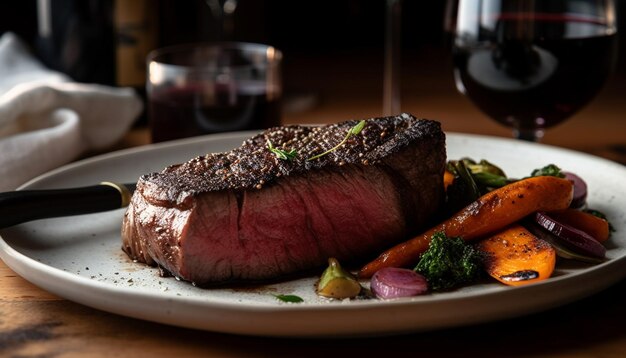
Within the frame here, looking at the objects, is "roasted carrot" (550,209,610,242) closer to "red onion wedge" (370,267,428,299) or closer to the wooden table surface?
the wooden table surface

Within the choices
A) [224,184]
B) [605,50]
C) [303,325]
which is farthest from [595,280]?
[605,50]

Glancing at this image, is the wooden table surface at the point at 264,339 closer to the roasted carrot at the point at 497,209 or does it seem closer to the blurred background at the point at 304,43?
the roasted carrot at the point at 497,209

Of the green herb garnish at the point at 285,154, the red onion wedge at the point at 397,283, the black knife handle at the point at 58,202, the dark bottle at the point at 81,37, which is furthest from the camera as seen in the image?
the dark bottle at the point at 81,37

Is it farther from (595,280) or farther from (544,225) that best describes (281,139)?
(595,280)

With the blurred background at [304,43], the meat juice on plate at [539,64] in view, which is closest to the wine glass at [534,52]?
the meat juice on plate at [539,64]

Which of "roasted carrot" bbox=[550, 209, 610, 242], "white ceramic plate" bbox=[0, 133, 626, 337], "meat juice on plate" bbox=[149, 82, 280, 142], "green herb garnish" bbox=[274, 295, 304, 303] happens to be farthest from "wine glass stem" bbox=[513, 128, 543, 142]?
"green herb garnish" bbox=[274, 295, 304, 303]

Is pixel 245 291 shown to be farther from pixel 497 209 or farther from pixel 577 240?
pixel 577 240
